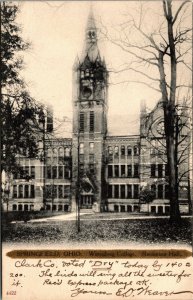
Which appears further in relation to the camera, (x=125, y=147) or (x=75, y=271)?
(x=125, y=147)

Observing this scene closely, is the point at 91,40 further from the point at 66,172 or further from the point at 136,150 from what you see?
the point at 66,172

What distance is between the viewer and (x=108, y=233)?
2760 mm

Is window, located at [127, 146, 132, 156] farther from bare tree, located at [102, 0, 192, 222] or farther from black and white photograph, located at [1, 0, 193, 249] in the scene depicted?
bare tree, located at [102, 0, 192, 222]

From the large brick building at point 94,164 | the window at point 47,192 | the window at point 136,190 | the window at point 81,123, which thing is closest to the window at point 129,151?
the large brick building at point 94,164

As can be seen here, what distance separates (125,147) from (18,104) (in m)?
0.88

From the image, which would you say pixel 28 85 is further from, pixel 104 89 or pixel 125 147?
pixel 125 147

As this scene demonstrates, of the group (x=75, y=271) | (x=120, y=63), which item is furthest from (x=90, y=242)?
(x=120, y=63)

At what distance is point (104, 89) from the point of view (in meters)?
2.85

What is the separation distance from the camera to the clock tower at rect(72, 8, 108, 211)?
2803 millimetres

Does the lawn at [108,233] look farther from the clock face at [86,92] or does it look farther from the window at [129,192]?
the clock face at [86,92]

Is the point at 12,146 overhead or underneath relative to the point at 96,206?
overhead

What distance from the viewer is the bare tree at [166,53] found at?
2729 mm
